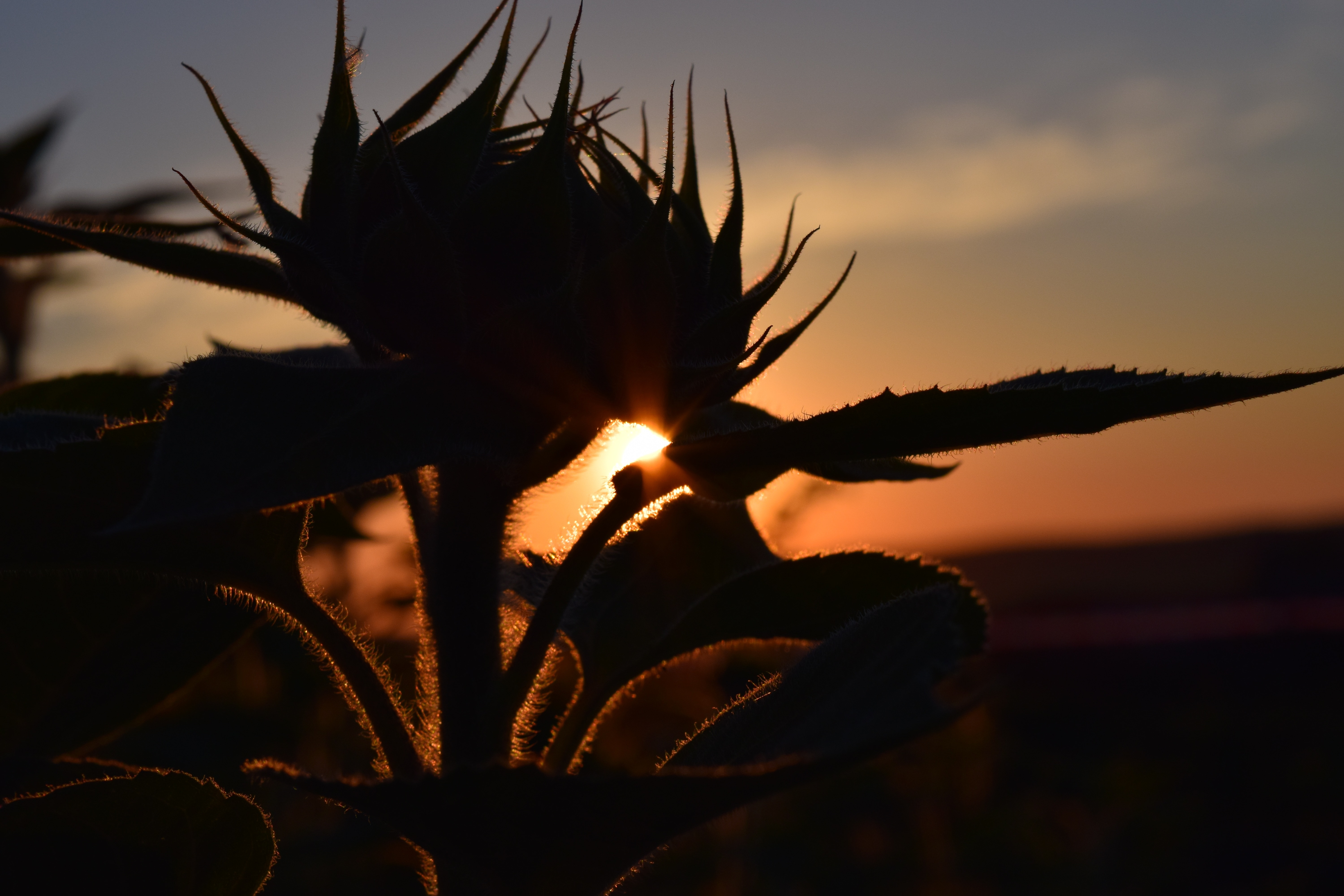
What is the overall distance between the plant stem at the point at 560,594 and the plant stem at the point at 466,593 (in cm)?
4

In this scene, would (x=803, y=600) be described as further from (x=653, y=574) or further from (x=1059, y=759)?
(x=1059, y=759)

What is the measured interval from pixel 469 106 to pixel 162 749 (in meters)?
2.29

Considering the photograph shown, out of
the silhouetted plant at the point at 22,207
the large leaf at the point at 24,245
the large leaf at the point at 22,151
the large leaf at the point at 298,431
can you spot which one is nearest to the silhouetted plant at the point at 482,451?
the large leaf at the point at 298,431

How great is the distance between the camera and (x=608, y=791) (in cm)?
76

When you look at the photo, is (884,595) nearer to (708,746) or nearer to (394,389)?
(708,746)

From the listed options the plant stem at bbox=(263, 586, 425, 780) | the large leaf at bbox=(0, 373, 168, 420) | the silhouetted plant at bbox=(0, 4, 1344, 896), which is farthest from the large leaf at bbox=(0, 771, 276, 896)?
the large leaf at bbox=(0, 373, 168, 420)

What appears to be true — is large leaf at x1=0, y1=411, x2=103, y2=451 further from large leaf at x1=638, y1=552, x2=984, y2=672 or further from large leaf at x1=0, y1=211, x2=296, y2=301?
large leaf at x1=638, y1=552, x2=984, y2=672

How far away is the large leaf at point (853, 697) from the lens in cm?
73

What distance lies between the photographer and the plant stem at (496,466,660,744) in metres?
0.98

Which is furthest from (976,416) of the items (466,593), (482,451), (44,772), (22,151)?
(22,151)

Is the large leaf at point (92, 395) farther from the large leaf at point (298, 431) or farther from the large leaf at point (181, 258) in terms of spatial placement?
the large leaf at point (298, 431)

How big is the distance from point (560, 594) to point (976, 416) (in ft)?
1.23

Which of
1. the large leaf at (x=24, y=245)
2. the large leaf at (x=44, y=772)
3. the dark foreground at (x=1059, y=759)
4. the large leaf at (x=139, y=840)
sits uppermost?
the large leaf at (x=24, y=245)

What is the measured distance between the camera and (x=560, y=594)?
998 millimetres
